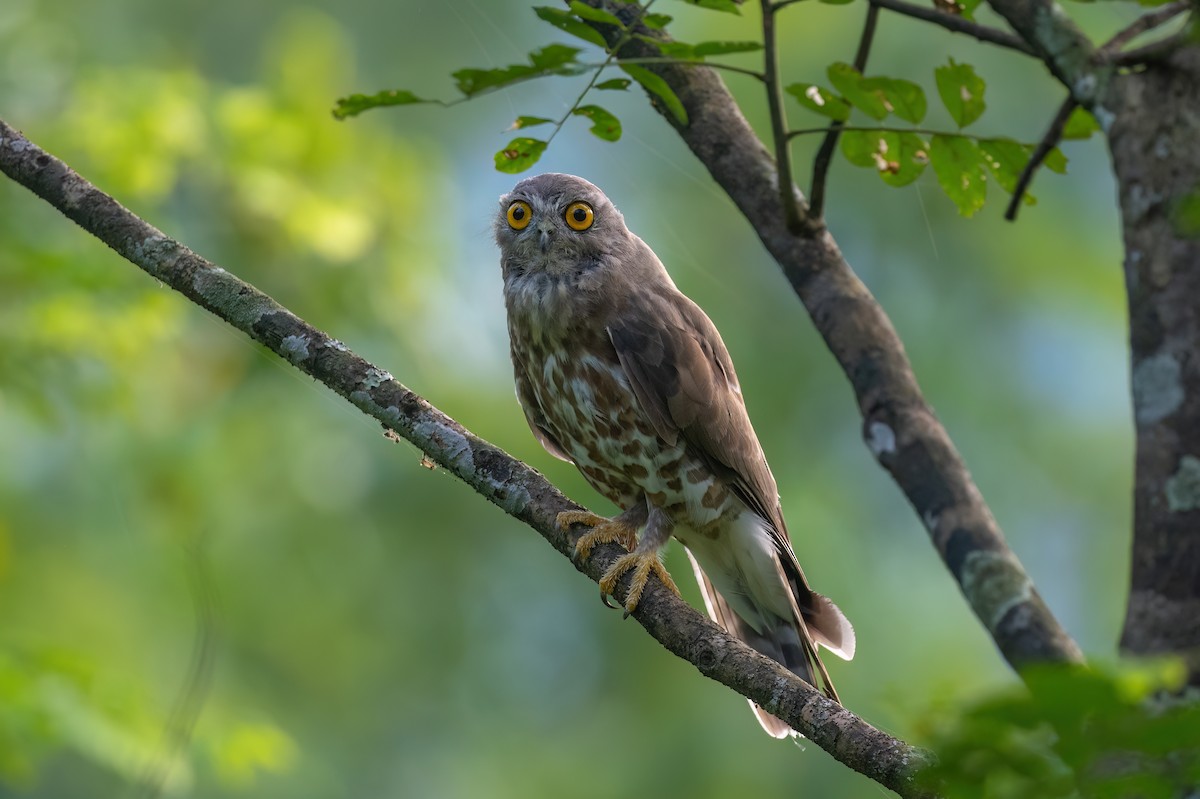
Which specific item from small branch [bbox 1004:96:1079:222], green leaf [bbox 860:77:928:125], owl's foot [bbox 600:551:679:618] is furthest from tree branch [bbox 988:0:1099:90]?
owl's foot [bbox 600:551:679:618]

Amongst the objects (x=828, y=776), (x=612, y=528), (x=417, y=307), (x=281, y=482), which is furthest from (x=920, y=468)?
(x=828, y=776)

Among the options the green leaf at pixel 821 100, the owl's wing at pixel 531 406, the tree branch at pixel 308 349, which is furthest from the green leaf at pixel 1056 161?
the owl's wing at pixel 531 406

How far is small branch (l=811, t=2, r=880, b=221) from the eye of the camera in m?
2.90

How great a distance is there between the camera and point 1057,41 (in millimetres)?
2277

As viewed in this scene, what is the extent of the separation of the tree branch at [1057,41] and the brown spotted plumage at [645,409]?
186cm

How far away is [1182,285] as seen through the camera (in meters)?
1.97

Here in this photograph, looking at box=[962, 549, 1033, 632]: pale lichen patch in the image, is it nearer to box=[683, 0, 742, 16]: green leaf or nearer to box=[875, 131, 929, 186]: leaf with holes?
box=[875, 131, 929, 186]: leaf with holes

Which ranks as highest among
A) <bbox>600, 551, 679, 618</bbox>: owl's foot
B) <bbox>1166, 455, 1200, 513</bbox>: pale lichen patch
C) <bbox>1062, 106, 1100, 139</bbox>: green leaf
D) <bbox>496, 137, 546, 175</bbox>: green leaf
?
<bbox>1062, 106, 1100, 139</bbox>: green leaf

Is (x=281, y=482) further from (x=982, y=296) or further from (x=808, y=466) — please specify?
(x=982, y=296)

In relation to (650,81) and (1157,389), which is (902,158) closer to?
(650,81)

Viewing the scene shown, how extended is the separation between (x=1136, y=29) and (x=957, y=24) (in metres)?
0.42

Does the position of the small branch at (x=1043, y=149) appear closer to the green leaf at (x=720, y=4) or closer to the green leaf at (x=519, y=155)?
the green leaf at (x=720, y=4)

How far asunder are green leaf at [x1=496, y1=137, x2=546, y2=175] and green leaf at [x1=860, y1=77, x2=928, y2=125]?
0.78m

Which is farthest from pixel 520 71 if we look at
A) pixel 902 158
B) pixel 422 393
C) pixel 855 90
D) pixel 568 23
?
pixel 422 393
